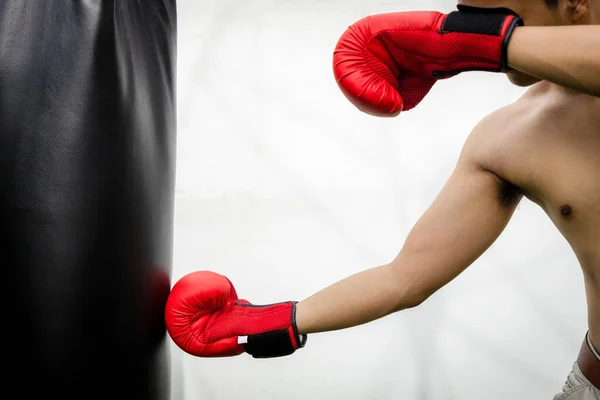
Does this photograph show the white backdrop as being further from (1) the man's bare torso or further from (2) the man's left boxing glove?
(1) the man's bare torso

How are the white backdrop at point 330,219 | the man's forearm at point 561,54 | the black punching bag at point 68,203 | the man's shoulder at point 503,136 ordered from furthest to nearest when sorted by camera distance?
the white backdrop at point 330,219, the man's shoulder at point 503,136, the black punching bag at point 68,203, the man's forearm at point 561,54

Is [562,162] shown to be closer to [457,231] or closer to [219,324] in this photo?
[457,231]

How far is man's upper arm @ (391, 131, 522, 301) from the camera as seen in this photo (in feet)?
3.45

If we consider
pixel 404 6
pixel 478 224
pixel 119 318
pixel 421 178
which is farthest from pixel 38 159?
pixel 404 6

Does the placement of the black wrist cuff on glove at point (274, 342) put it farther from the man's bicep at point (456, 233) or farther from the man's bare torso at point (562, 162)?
the man's bare torso at point (562, 162)

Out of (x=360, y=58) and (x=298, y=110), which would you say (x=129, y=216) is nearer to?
(x=360, y=58)

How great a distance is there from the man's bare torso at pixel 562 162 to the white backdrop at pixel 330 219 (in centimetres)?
97

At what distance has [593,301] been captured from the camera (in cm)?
101

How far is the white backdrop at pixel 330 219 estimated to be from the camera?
1.89 metres

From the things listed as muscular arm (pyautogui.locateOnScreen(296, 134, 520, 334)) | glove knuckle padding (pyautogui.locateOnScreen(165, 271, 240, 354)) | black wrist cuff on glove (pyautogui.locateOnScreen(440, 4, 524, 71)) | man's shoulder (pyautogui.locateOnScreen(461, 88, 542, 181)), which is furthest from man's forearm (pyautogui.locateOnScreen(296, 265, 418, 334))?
black wrist cuff on glove (pyautogui.locateOnScreen(440, 4, 524, 71))

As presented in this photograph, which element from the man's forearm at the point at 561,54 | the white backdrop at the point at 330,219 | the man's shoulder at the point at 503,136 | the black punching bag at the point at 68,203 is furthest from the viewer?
the white backdrop at the point at 330,219

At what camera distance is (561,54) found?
762mm

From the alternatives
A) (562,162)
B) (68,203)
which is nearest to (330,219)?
(562,162)

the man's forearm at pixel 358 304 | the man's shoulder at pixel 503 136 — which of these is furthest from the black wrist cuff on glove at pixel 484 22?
the man's forearm at pixel 358 304
